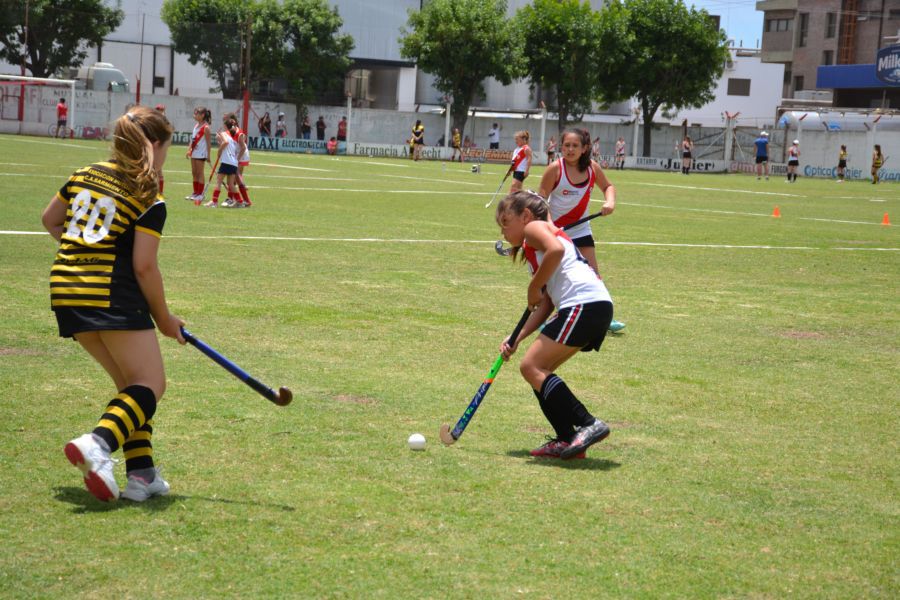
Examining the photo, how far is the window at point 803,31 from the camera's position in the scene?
9225 cm

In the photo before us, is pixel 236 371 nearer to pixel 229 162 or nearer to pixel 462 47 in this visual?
pixel 229 162

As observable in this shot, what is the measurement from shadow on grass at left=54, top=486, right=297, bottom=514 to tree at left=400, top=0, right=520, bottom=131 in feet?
205

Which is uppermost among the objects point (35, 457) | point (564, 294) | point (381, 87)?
point (381, 87)

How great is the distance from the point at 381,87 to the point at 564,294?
75.1 meters

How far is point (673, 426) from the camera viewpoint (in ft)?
23.5

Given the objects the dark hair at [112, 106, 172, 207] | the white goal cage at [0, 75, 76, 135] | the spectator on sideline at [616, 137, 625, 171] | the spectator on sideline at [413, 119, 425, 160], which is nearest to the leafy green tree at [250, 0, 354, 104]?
the spectator on sideline at [413, 119, 425, 160]

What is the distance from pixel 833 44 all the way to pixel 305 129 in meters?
48.1

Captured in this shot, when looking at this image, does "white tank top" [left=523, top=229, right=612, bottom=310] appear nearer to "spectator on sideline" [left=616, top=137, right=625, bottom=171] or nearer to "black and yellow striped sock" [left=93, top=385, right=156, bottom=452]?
"black and yellow striped sock" [left=93, top=385, right=156, bottom=452]

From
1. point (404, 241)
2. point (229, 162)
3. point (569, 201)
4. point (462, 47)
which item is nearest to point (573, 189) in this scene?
point (569, 201)

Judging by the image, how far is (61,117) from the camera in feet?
173

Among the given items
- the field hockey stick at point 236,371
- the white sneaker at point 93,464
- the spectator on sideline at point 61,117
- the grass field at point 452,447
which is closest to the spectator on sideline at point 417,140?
the spectator on sideline at point 61,117

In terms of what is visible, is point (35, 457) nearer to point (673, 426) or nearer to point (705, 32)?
point (673, 426)

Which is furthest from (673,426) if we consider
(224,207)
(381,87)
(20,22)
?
(381,87)

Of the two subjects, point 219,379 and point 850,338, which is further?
point 850,338
